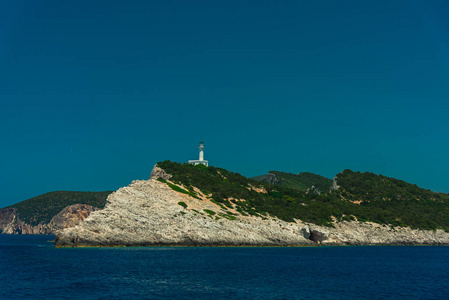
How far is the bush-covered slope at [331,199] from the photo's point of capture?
118500 millimetres

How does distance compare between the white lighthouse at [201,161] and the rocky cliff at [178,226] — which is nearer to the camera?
the rocky cliff at [178,226]

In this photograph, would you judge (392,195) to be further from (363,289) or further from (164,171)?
(363,289)

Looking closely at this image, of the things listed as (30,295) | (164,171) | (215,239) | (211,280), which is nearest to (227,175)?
(164,171)

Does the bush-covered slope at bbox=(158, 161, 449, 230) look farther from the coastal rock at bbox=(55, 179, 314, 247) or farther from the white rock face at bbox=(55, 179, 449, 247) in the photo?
the coastal rock at bbox=(55, 179, 314, 247)

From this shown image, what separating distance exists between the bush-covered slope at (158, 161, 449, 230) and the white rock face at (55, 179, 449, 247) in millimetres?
6945

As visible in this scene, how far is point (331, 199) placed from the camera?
146750 mm

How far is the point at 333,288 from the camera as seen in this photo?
4178 cm

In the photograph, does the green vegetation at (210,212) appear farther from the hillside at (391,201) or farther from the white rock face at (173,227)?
the hillside at (391,201)

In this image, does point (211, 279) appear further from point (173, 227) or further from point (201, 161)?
point (201, 161)

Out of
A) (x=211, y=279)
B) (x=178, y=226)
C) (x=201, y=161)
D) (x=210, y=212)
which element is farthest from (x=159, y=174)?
(x=211, y=279)

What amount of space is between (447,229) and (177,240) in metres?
102

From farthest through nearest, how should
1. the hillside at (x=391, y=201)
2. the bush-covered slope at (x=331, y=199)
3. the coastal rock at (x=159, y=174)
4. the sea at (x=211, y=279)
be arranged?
the hillside at (x=391, y=201) → the coastal rock at (x=159, y=174) → the bush-covered slope at (x=331, y=199) → the sea at (x=211, y=279)

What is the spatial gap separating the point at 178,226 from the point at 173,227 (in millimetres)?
1176

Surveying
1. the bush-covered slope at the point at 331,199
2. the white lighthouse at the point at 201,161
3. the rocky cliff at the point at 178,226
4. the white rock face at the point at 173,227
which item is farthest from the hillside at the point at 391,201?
the white lighthouse at the point at 201,161
